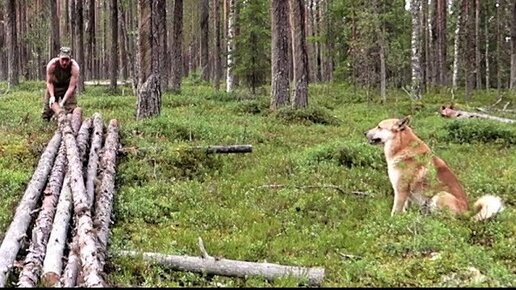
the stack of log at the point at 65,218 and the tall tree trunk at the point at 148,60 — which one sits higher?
the tall tree trunk at the point at 148,60

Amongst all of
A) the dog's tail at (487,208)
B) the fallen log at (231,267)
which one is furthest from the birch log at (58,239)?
the dog's tail at (487,208)

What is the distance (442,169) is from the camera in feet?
26.7

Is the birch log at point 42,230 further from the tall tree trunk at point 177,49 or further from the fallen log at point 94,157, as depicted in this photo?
the tall tree trunk at point 177,49

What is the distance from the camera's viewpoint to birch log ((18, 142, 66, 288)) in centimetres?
550

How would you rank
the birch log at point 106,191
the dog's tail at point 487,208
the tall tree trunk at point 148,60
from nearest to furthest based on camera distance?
the birch log at point 106,191 < the dog's tail at point 487,208 < the tall tree trunk at point 148,60

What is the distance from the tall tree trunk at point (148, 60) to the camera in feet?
49.9

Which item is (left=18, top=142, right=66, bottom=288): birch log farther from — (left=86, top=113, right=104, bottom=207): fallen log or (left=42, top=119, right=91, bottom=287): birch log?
(left=86, top=113, right=104, bottom=207): fallen log

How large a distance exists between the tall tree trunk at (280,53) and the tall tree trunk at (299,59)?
0.34m

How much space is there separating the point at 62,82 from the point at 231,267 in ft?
32.4

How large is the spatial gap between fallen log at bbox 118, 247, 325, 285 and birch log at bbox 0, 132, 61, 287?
3.56 ft

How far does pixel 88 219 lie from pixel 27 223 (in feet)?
2.58

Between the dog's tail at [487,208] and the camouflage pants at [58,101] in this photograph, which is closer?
the dog's tail at [487,208]

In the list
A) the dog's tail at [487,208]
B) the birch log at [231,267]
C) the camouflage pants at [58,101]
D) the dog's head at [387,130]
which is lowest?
the birch log at [231,267]

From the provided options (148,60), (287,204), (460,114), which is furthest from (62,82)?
(460,114)
